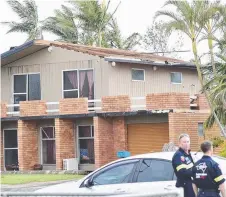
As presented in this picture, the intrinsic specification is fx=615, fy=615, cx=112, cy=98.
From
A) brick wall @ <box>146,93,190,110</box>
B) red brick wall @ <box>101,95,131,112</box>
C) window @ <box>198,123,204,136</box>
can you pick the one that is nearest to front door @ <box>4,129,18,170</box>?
red brick wall @ <box>101,95,131,112</box>

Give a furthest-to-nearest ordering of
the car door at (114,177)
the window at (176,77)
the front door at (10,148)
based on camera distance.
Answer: the window at (176,77) → the front door at (10,148) → the car door at (114,177)

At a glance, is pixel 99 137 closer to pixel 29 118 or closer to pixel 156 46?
pixel 29 118

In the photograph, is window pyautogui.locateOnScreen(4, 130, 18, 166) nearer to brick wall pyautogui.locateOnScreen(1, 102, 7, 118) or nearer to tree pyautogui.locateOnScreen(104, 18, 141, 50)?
brick wall pyautogui.locateOnScreen(1, 102, 7, 118)

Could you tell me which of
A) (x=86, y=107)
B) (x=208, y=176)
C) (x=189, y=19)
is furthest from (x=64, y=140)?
(x=208, y=176)

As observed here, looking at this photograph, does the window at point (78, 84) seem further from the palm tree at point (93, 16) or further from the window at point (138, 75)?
the palm tree at point (93, 16)

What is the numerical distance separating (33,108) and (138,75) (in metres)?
5.31

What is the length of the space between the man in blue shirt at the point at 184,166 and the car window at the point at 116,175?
5.39 ft

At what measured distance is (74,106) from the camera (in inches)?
1080

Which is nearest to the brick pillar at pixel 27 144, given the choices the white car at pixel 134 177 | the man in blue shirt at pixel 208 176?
the white car at pixel 134 177

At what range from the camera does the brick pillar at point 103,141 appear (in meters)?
26.8

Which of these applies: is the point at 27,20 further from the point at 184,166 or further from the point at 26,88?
the point at 184,166

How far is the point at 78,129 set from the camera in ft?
93.9

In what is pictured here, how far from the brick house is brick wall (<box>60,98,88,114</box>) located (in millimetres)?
44

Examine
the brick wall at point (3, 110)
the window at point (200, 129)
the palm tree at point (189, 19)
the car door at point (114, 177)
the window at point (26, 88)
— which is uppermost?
the palm tree at point (189, 19)
